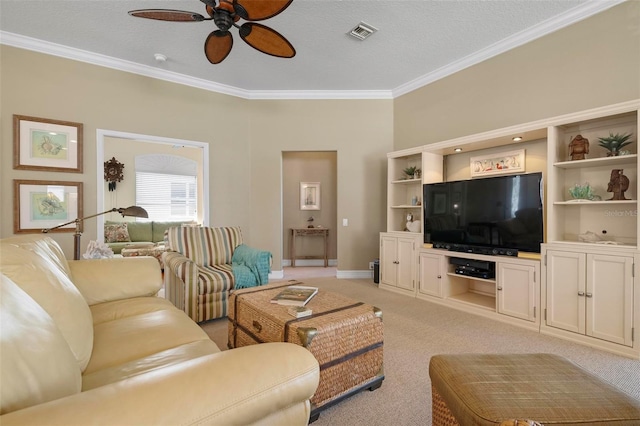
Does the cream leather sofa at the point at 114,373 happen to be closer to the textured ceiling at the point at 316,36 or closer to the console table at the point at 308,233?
the textured ceiling at the point at 316,36

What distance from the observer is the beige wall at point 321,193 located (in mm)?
6625

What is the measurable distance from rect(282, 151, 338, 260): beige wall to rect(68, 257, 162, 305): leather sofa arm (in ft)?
14.6

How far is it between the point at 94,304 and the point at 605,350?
3.86 metres

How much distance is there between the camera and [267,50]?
251 centimetres

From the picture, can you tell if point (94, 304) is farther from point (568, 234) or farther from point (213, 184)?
point (568, 234)

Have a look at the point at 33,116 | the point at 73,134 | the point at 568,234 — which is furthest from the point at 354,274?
the point at 33,116

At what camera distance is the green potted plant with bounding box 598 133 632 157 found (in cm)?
252

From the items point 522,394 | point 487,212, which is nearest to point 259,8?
point 522,394

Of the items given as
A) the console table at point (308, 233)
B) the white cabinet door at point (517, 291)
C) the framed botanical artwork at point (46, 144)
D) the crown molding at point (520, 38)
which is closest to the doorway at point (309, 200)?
the console table at point (308, 233)

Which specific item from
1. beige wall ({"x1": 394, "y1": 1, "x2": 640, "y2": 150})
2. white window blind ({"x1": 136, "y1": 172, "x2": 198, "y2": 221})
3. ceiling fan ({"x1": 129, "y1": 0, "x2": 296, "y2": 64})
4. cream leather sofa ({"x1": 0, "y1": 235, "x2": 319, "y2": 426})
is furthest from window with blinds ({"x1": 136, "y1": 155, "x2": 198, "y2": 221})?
cream leather sofa ({"x1": 0, "y1": 235, "x2": 319, "y2": 426})

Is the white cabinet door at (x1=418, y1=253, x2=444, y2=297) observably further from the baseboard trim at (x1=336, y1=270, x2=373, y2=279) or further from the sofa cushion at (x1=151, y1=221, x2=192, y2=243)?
the sofa cushion at (x1=151, y1=221, x2=192, y2=243)

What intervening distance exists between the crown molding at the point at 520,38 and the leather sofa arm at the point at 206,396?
4.11 meters

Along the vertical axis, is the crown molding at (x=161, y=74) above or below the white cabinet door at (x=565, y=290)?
above

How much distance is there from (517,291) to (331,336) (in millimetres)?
2324
